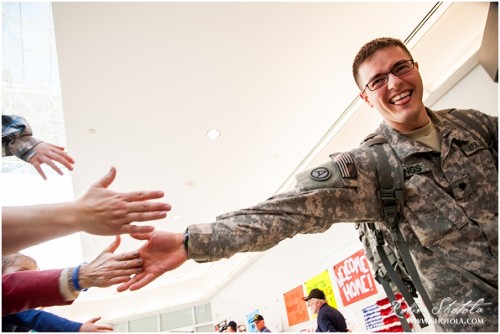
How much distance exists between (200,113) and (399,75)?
268 centimetres

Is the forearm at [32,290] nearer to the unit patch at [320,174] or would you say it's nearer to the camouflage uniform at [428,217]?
A: the camouflage uniform at [428,217]

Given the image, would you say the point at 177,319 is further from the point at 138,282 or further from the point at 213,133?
the point at 138,282

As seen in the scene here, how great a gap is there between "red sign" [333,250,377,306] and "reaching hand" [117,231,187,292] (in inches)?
154

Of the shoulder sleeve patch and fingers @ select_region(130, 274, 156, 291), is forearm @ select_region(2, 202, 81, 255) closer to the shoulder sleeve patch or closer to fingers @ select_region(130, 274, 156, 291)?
fingers @ select_region(130, 274, 156, 291)

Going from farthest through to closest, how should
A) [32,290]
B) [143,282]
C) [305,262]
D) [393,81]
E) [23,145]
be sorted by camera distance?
[305,262]
[23,145]
[393,81]
[32,290]
[143,282]

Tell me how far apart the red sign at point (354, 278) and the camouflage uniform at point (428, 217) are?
139 inches

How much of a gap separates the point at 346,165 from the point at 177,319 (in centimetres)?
1341

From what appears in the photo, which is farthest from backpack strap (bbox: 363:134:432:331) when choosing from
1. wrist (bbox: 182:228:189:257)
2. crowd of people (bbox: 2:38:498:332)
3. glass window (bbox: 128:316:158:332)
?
glass window (bbox: 128:316:158:332)

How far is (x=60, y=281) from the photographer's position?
121 centimetres

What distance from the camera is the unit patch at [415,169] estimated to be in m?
1.21

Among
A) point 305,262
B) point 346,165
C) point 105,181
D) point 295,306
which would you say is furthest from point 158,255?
point 295,306

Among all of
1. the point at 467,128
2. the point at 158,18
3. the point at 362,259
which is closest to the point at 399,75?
the point at 467,128

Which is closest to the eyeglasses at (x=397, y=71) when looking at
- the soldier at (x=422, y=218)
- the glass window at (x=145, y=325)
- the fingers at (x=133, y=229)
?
the soldier at (x=422, y=218)

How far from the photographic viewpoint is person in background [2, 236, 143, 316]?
1.13 meters
